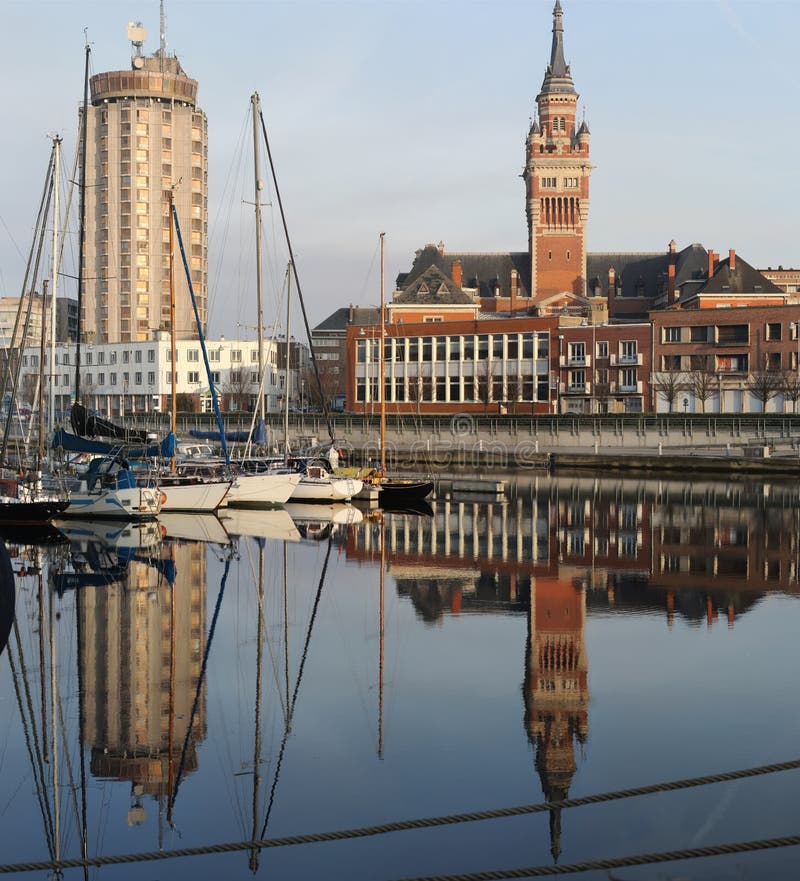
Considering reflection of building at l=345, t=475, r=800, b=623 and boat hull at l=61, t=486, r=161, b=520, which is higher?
boat hull at l=61, t=486, r=161, b=520

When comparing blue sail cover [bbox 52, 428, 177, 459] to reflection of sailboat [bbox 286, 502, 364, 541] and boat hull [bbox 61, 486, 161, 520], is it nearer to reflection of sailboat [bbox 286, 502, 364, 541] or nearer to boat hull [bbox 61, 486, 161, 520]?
boat hull [bbox 61, 486, 161, 520]

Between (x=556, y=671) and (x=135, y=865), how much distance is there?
912cm

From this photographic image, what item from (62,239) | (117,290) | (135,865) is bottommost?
(135,865)

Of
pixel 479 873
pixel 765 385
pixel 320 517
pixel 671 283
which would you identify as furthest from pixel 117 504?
pixel 671 283

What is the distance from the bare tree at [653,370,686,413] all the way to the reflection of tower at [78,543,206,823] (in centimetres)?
6403

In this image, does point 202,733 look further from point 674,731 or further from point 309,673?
point 674,731

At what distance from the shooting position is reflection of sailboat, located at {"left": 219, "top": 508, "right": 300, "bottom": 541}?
36062mm

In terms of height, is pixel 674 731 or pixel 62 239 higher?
pixel 62 239

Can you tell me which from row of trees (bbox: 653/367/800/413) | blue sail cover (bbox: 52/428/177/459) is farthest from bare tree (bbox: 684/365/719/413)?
blue sail cover (bbox: 52/428/177/459)

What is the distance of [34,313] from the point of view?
139750 mm

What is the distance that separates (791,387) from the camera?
265 feet

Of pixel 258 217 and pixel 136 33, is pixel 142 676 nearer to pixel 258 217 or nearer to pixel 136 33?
pixel 258 217

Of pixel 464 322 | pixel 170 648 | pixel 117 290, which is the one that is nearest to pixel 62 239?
pixel 170 648

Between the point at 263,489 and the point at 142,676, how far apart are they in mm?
25986
